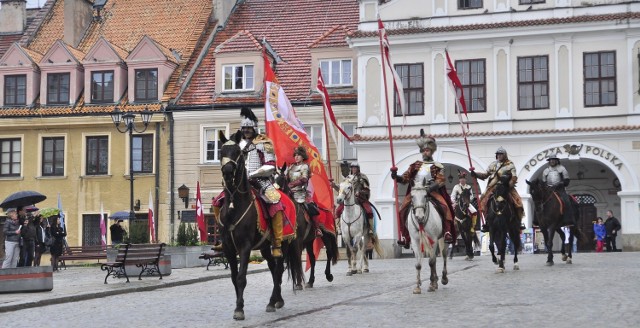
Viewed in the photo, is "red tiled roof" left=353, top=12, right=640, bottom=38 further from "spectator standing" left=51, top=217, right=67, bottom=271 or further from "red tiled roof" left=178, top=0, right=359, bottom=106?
"spectator standing" left=51, top=217, right=67, bottom=271

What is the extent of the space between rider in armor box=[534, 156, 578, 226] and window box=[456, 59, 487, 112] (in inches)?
593

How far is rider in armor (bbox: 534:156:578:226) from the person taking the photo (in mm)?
23547

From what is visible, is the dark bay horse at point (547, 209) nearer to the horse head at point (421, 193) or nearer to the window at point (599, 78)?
the horse head at point (421, 193)

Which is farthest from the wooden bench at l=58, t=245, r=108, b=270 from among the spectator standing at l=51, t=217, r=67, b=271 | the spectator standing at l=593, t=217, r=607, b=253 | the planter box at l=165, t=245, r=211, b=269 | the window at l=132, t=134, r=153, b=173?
the spectator standing at l=593, t=217, r=607, b=253

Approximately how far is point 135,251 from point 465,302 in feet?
37.1

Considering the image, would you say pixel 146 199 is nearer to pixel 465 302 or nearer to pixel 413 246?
pixel 413 246

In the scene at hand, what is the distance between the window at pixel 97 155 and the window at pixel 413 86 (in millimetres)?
14139

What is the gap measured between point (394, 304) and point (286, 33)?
33.5 m

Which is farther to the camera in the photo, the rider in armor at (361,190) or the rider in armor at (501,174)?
the rider in armor at (361,190)

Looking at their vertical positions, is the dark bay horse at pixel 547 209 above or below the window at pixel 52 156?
below

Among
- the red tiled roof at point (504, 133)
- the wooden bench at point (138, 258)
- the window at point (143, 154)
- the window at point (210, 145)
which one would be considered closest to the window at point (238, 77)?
the window at point (210, 145)

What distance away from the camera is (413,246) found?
17.0 m

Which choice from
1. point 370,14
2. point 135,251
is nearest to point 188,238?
point 135,251

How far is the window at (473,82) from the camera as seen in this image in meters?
39.0
